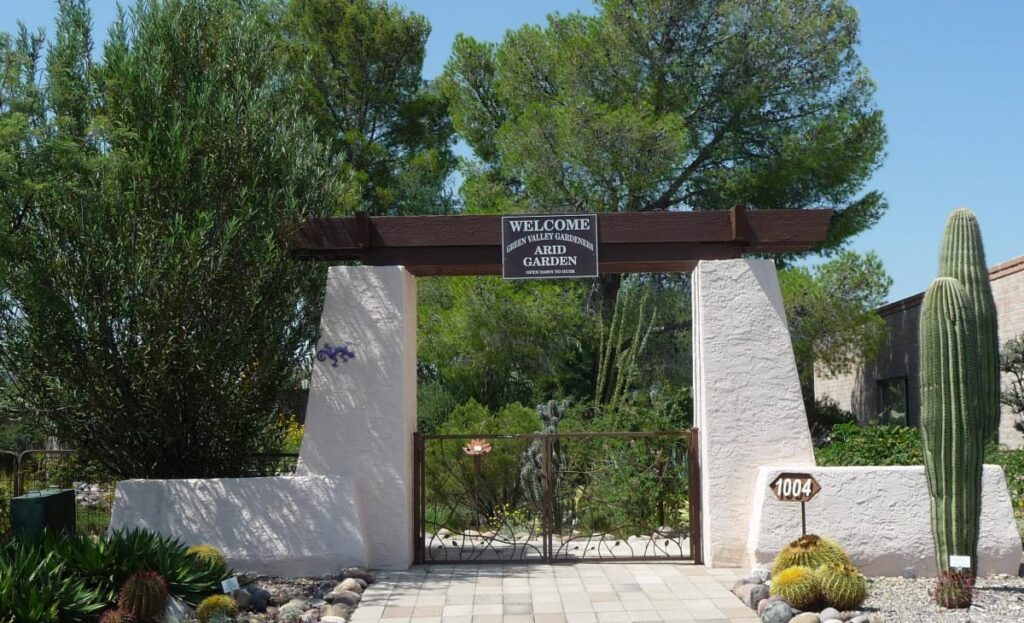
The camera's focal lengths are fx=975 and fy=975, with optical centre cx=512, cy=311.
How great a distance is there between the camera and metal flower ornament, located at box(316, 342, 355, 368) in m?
9.42

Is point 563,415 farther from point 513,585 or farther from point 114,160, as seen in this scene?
point 114,160

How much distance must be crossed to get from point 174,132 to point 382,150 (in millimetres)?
13215

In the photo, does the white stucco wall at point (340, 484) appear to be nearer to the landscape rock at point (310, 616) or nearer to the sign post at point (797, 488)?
the landscape rock at point (310, 616)

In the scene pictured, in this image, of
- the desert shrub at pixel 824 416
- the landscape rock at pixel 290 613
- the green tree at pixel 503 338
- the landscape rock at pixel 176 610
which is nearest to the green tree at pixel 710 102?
the green tree at pixel 503 338

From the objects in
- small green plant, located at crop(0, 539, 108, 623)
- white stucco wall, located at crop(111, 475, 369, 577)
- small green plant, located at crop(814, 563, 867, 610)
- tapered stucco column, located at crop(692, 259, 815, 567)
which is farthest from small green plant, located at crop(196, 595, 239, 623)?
tapered stucco column, located at crop(692, 259, 815, 567)

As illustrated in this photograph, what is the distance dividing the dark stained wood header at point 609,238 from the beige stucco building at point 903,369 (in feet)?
27.2

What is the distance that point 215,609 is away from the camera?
6.76m

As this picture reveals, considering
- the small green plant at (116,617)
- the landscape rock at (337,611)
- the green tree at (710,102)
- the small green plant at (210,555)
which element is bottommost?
the landscape rock at (337,611)

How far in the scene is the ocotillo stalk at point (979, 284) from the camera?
7.60 m

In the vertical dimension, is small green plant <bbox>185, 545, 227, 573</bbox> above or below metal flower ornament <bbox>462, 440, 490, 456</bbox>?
below

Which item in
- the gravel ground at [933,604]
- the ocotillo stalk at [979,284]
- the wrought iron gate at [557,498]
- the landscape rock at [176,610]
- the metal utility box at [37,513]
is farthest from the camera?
the wrought iron gate at [557,498]

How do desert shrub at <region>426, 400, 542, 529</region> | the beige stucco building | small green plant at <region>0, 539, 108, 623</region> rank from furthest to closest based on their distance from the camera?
the beige stucco building, desert shrub at <region>426, 400, 542, 529</region>, small green plant at <region>0, 539, 108, 623</region>

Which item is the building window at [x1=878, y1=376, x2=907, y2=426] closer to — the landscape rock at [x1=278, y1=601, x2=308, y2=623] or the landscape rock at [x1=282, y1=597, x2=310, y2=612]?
the landscape rock at [x1=282, y1=597, x2=310, y2=612]

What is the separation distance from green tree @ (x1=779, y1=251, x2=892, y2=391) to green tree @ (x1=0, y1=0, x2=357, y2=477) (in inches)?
449
